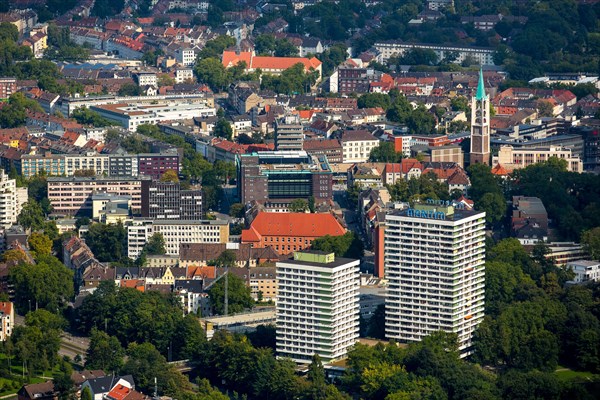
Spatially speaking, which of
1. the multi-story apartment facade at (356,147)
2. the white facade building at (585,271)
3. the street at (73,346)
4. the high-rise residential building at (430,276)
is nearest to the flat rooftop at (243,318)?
the street at (73,346)

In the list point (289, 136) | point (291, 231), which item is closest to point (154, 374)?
point (291, 231)

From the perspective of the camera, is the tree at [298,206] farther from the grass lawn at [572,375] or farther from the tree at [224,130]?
the grass lawn at [572,375]

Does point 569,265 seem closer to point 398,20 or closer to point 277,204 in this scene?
point 277,204

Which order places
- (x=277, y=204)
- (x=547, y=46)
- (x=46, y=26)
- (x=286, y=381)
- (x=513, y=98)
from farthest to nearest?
(x=46, y=26), (x=547, y=46), (x=513, y=98), (x=277, y=204), (x=286, y=381)

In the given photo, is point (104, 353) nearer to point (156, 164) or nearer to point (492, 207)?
point (492, 207)

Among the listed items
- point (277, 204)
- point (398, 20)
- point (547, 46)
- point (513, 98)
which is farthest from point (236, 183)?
point (398, 20)

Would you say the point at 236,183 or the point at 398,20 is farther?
the point at 398,20

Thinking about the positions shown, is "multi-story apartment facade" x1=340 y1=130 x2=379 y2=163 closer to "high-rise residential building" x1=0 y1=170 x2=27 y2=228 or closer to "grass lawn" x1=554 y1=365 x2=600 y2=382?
"high-rise residential building" x1=0 y1=170 x2=27 y2=228
